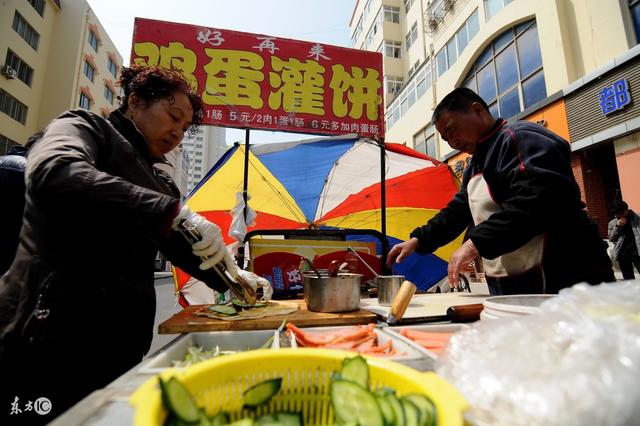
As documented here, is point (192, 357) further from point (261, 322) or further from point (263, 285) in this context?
point (263, 285)

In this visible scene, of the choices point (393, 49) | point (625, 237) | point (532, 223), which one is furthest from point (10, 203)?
point (393, 49)

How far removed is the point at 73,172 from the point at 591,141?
33.5ft

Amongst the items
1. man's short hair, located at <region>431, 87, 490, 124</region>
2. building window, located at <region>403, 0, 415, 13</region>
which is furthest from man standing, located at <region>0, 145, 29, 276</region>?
building window, located at <region>403, 0, 415, 13</region>

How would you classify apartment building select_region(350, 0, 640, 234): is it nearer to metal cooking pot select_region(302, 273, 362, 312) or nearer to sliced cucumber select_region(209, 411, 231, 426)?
metal cooking pot select_region(302, 273, 362, 312)

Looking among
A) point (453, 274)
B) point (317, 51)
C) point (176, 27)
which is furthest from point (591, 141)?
point (176, 27)

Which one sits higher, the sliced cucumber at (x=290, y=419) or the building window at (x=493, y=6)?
the building window at (x=493, y=6)

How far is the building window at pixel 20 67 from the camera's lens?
685 inches

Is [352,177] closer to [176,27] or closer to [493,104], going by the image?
[176,27]

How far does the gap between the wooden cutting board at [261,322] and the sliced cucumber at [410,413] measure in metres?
1.08

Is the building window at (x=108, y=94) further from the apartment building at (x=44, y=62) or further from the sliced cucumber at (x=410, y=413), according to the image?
the sliced cucumber at (x=410, y=413)

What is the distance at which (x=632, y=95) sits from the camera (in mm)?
6926

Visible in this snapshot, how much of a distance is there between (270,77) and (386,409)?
388cm

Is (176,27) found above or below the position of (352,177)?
above

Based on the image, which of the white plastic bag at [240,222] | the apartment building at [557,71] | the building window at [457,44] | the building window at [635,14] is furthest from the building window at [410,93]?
the white plastic bag at [240,222]
